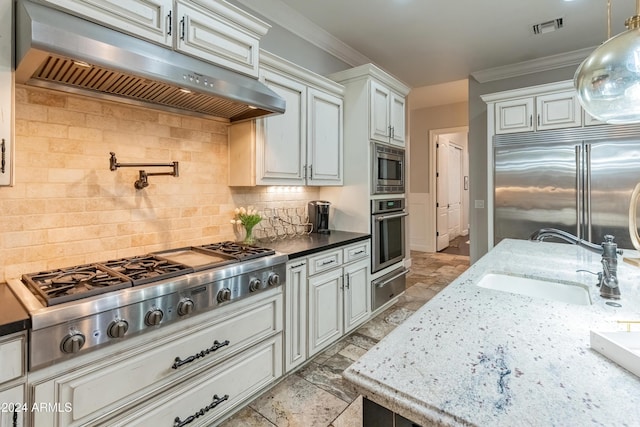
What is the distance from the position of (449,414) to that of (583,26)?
4.28 metres

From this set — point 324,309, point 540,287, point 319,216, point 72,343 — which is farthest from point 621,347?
point 319,216

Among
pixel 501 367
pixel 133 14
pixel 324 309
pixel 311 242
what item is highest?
pixel 133 14

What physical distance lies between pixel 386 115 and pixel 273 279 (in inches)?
84.3

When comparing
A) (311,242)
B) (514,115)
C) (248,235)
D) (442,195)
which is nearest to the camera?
(248,235)

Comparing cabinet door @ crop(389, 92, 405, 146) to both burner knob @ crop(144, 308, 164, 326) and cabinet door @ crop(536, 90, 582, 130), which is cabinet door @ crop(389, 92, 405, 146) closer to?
cabinet door @ crop(536, 90, 582, 130)

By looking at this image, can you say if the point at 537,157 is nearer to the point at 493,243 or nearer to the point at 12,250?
the point at 493,243

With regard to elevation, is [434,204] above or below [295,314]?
above

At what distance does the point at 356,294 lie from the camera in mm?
2885

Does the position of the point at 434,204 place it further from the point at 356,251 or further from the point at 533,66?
the point at 356,251

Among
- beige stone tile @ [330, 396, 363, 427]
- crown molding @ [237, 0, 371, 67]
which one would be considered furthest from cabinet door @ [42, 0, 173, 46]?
beige stone tile @ [330, 396, 363, 427]

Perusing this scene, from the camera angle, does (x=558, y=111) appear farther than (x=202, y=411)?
Yes

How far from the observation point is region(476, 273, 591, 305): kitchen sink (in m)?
1.47

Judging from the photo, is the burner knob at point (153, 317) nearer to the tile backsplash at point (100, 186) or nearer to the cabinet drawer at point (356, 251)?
the tile backsplash at point (100, 186)

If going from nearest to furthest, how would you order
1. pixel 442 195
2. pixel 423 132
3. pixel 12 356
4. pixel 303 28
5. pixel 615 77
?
1. pixel 12 356
2. pixel 615 77
3. pixel 303 28
4. pixel 423 132
5. pixel 442 195
